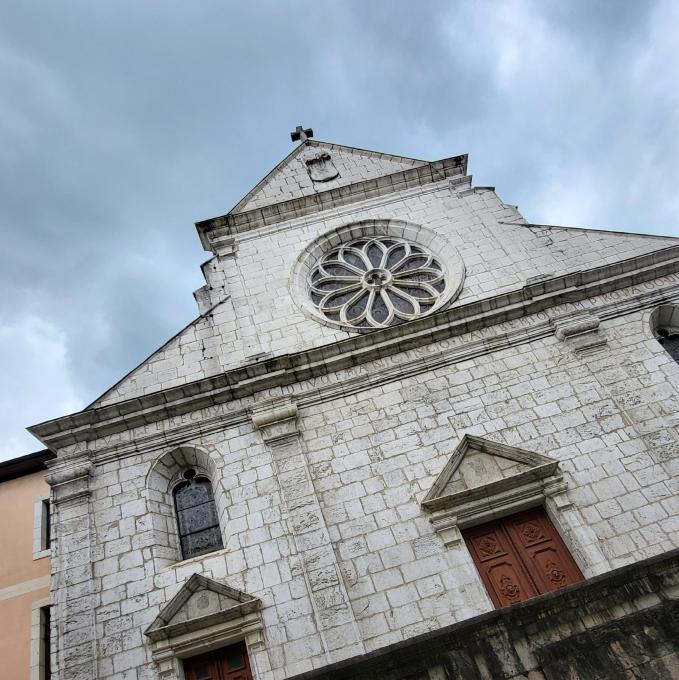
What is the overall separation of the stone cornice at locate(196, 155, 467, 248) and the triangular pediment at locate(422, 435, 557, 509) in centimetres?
698

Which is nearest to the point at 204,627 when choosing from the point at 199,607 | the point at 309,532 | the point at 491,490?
the point at 199,607

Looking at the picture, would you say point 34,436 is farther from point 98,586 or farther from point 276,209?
point 276,209

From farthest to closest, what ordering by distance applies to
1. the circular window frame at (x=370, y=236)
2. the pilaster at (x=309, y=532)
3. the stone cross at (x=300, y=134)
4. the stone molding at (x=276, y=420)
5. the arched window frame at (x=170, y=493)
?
1. the stone cross at (x=300, y=134)
2. the circular window frame at (x=370, y=236)
3. the stone molding at (x=276, y=420)
4. the arched window frame at (x=170, y=493)
5. the pilaster at (x=309, y=532)

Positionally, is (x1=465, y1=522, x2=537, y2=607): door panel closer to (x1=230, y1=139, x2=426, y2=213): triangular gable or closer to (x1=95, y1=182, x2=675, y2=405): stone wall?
(x1=95, y1=182, x2=675, y2=405): stone wall

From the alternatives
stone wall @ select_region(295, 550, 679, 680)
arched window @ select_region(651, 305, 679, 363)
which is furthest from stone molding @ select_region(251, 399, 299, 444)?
arched window @ select_region(651, 305, 679, 363)

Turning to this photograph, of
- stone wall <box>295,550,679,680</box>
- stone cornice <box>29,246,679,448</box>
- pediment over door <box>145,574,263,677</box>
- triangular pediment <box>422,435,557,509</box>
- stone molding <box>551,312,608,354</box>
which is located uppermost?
stone cornice <box>29,246,679,448</box>

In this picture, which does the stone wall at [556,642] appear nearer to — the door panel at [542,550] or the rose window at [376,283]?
the door panel at [542,550]

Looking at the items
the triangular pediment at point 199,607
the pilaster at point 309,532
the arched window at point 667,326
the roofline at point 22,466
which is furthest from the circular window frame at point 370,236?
the roofline at point 22,466

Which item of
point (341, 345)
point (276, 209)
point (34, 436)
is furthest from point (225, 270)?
point (34, 436)

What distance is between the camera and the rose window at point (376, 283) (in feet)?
36.5

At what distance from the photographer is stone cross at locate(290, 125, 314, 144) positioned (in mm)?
15914

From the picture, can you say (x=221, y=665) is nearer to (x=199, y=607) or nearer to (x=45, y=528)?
(x=199, y=607)

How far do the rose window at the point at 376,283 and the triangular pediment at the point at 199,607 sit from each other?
5223mm

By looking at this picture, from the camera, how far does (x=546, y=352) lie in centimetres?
966
